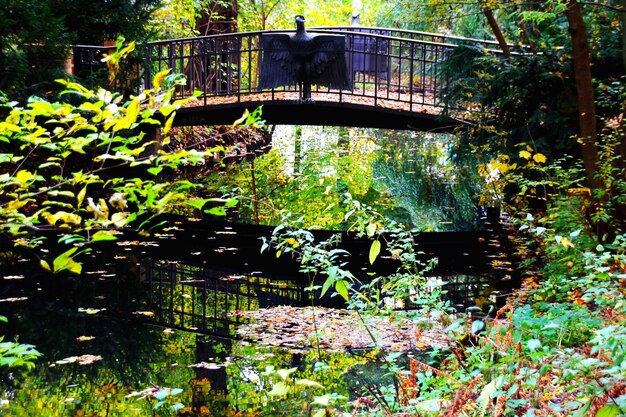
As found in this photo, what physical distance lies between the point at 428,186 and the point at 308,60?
3.29 meters

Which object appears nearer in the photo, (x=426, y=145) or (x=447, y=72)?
(x=447, y=72)

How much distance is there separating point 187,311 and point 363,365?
2.02 m

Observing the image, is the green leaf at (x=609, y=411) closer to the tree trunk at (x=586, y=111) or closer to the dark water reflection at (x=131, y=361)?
the dark water reflection at (x=131, y=361)

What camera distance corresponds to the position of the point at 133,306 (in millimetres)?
6676

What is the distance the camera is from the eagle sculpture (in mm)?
12594

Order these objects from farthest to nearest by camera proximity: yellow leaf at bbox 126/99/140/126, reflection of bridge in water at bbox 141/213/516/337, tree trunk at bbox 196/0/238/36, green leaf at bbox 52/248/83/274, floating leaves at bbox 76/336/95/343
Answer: tree trunk at bbox 196/0/238/36, reflection of bridge in water at bbox 141/213/516/337, floating leaves at bbox 76/336/95/343, yellow leaf at bbox 126/99/140/126, green leaf at bbox 52/248/83/274

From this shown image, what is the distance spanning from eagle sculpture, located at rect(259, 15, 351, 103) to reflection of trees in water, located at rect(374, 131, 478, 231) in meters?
2.31

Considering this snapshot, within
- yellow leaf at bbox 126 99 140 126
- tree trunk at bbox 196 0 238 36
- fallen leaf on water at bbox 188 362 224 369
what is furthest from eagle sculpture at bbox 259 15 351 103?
yellow leaf at bbox 126 99 140 126

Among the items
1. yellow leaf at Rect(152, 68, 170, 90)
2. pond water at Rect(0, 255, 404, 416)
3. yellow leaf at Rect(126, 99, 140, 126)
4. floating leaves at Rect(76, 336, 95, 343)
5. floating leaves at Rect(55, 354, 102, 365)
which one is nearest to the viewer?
yellow leaf at Rect(126, 99, 140, 126)

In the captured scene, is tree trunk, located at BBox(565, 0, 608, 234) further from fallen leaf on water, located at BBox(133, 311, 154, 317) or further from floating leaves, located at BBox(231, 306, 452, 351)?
fallen leaf on water, located at BBox(133, 311, 154, 317)

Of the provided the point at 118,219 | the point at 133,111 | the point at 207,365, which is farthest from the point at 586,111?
the point at 118,219

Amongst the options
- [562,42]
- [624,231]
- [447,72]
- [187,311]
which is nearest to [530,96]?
[562,42]

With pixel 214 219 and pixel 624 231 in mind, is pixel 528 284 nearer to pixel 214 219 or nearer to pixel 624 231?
pixel 624 231

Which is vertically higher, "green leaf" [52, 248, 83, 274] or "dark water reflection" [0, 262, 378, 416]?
"green leaf" [52, 248, 83, 274]
